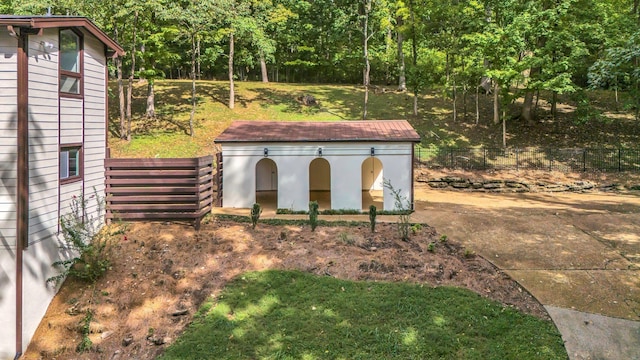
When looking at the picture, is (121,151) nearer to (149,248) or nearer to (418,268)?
(149,248)

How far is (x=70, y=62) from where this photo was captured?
888 centimetres

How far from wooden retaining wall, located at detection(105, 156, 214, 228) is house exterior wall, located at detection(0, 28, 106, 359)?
1.15m

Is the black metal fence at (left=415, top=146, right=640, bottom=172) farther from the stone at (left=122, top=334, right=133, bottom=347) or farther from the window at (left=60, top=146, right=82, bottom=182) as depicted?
the stone at (left=122, top=334, right=133, bottom=347)

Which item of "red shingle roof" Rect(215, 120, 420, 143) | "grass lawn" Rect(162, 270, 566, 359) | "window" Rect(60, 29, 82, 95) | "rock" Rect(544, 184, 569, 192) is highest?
"window" Rect(60, 29, 82, 95)

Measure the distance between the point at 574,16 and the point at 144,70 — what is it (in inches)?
996

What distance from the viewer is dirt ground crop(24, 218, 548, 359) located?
7086 mm

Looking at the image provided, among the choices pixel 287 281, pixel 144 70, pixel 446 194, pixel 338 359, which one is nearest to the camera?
pixel 338 359

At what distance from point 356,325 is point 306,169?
7.78m

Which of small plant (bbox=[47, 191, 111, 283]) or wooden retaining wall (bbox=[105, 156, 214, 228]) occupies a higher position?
wooden retaining wall (bbox=[105, 156, 214, 228])

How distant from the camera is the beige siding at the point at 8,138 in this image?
725 centimetres

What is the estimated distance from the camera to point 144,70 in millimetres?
23188

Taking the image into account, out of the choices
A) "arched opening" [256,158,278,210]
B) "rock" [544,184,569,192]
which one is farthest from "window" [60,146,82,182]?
"rock" [544,184,569,192]

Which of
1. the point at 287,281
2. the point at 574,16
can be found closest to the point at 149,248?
the point at 287,281

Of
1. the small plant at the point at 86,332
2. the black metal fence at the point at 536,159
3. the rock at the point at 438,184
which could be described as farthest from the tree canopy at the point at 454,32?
the small plant at the point at 86,332
